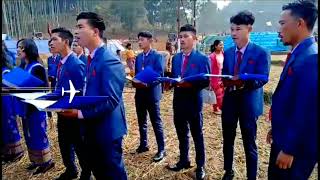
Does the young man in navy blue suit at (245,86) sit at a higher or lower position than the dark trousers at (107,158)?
higher

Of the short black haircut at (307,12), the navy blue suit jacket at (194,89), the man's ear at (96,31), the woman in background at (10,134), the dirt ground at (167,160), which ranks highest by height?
the short black haircut at (307,12)

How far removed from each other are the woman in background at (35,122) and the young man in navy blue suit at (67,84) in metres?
0.37

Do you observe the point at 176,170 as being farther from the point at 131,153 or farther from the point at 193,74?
the point at 193,74

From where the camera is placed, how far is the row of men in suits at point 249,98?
198 cm

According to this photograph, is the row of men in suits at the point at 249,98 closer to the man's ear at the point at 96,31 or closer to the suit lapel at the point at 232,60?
the suit lapel at the point at 232,60

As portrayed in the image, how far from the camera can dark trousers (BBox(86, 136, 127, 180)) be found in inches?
102

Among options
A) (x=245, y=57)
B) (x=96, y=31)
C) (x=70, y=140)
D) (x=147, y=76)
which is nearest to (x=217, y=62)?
(x=147, y=76)

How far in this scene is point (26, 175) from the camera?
4.05 metres

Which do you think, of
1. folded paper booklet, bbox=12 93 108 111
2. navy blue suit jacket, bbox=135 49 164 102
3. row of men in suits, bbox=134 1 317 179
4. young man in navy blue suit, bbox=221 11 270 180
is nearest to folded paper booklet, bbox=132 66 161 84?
row of men in suits, bbox=134 1 317 179

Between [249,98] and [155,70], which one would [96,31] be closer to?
[249,98]

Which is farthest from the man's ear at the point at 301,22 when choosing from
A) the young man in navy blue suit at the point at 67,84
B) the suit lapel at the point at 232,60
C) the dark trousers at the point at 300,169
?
the young man in navy blue suit at the point at 67,84

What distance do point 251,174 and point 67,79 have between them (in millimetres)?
2189

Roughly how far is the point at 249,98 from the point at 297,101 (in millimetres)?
1316

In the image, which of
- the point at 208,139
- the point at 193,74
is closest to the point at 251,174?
the point at 193,74
